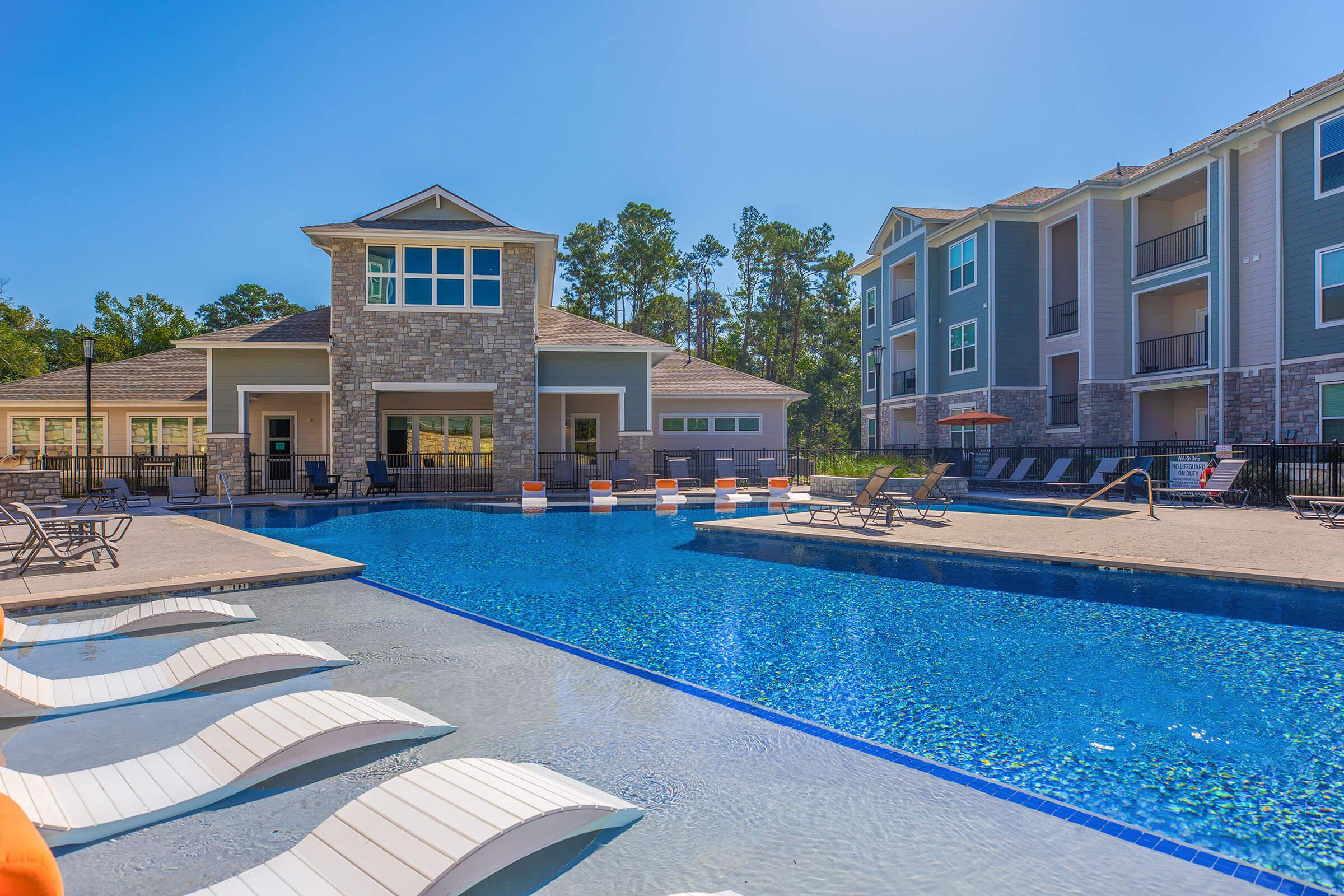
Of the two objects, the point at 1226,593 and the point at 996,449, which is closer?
the point at 1226,593

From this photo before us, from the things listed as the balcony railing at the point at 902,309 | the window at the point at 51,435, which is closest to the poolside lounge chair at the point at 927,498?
the balcony railing at the point at 902,309

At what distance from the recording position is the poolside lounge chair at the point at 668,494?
17.5 meters

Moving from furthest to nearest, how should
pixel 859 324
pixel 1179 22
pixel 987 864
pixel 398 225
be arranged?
1. pixel 859 324
2. pixel 398 225
3. pixel 1179 22
4. pixel 987 864

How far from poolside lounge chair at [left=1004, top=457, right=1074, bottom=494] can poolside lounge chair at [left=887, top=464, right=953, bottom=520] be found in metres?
4.25

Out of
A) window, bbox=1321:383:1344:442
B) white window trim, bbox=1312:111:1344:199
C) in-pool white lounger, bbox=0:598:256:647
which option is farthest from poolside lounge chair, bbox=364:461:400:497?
white window trim, bbox=1312:111:1344:199

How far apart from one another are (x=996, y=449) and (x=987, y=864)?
21918mm

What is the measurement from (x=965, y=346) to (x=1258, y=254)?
9009mm

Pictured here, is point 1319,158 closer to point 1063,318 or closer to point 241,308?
point 1063,318

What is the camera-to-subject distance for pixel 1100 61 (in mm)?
16781

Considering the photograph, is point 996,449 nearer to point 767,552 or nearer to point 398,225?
point 767,552

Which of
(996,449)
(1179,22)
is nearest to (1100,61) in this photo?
(1179,22)

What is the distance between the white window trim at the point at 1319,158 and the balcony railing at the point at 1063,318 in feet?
23.2

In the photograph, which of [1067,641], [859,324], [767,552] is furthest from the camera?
[859,324]

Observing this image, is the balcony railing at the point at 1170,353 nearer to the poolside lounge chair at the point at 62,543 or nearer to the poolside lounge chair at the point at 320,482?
the poolside lounge chair at the point at 320,482
